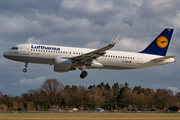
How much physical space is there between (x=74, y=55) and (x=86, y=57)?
2.28 meters

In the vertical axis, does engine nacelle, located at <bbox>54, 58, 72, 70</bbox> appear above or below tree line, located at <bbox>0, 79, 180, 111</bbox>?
above

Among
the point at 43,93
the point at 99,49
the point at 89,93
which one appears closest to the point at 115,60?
the point at 99,49

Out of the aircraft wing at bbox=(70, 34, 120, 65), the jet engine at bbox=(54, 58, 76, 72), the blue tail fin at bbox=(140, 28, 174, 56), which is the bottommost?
the jet engine at bbox=(54, 58, 76, 72)

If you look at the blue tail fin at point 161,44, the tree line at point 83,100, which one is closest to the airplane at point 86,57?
the blue tail fin at point 161,44

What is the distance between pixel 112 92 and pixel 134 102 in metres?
32.3

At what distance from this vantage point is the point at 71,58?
43.3 metres

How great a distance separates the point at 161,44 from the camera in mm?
50438

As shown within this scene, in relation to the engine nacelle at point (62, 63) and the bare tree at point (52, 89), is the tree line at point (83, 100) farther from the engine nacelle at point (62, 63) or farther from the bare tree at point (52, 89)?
the engine nacelle at point (62, 63)

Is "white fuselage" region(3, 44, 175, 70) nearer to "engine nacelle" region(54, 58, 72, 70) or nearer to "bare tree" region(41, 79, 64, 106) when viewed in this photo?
"engine nacelle" region(54, 58, 72, 70)

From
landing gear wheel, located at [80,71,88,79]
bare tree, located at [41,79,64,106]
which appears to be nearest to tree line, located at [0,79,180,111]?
bare tree, located at [41,79,64,106]

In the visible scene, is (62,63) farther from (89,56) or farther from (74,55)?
(89,56)

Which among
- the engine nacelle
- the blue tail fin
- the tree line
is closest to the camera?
the engine nacelle

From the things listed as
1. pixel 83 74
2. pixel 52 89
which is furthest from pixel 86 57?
pixel 52 89

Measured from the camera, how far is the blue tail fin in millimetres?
49656
